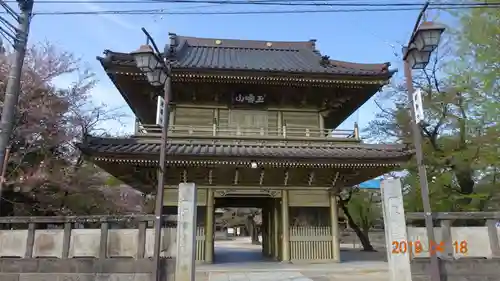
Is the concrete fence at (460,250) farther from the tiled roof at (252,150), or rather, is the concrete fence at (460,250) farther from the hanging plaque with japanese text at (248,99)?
the hanging plaque with japanese text at (248,99)

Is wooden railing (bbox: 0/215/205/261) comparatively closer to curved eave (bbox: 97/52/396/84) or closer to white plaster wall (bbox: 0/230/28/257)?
white plaster wall (bbox: 0/230/28/257)

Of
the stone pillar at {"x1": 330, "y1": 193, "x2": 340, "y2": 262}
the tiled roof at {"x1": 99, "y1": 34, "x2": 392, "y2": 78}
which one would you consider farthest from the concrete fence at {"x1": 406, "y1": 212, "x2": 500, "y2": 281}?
the tiled roof at {"x1": 99, "y1": 34, "x2": 392, "y2": 78}

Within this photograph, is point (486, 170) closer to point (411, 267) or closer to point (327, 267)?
point (327, 267)

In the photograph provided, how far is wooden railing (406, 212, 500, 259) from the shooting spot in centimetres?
736

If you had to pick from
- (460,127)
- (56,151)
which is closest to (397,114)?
(460,127)

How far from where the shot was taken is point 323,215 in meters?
13.5

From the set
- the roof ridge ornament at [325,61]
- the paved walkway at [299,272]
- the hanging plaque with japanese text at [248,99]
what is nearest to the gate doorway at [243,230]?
the paved walkway at [299,272]

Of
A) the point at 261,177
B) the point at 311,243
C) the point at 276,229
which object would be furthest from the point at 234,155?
the point at 311,243

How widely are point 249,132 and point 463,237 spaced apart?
8.23 metres

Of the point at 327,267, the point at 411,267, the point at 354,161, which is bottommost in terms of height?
the point at 327,267

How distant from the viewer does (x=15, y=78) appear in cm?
725

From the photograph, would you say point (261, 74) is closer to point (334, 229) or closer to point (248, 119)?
point (248, 119)

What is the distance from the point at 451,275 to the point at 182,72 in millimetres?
10275

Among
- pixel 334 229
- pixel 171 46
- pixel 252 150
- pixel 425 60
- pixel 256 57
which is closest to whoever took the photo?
pixel 425 60
